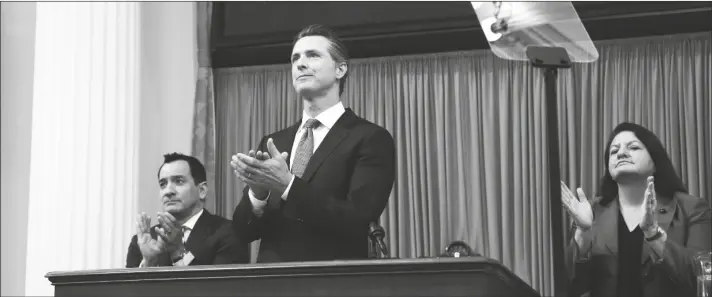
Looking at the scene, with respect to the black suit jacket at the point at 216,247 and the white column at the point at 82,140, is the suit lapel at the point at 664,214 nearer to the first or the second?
the black suit jacket at the point at 216,247

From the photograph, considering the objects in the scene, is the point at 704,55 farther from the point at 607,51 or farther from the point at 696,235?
the point at 696,235

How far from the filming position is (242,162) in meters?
2.47

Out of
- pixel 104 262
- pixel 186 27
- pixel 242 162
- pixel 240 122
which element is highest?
pixel 186 27

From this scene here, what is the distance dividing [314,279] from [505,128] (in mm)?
3193

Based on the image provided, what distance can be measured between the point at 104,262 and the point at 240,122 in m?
1.11

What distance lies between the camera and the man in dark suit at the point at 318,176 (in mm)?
2529

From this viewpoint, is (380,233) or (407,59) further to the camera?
(407,59)

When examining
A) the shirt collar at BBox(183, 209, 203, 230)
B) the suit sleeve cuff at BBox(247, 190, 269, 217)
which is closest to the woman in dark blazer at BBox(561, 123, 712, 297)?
the suit sleeve cuff at BBox(247, 190, 269, 217)

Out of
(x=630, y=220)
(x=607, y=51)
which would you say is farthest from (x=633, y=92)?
(x=630, y=220)

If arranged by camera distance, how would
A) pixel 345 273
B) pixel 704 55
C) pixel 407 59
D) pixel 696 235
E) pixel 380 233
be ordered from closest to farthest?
pixel 345 273
pixel 380 233
pixel 696 235
pixel 704 55
pixel 407 59

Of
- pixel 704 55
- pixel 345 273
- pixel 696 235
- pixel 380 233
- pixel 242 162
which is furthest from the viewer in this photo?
pixel 704 55

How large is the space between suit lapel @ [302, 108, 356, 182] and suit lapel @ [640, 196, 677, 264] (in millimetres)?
1311

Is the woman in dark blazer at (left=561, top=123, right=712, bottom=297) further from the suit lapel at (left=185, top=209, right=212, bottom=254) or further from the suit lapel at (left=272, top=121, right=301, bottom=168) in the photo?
the suit lapel at (left=185, top=209, right=212, bottom=254)

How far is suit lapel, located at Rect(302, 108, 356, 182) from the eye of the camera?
2.77 meters
